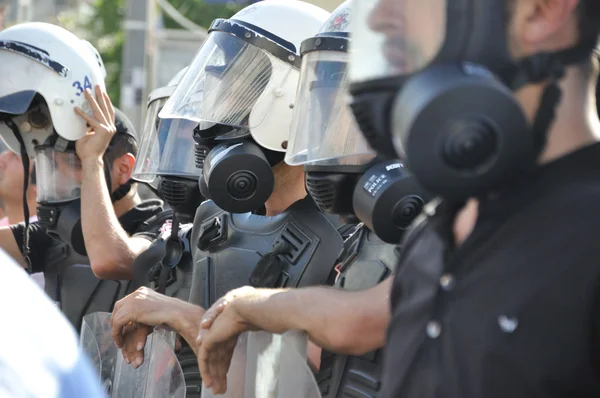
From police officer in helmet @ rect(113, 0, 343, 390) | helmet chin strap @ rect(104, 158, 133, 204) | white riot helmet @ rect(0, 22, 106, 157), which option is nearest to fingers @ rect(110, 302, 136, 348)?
police officer in helmet @ rect(113, 0, 343, 390)

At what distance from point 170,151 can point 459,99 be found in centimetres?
277

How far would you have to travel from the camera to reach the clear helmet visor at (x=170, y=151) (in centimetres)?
422

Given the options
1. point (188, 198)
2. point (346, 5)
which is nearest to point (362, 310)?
point (346, 5)

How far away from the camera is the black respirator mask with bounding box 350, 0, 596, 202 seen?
1.59 metres

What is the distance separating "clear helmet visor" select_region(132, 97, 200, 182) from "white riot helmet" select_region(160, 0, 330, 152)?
16.6 inches

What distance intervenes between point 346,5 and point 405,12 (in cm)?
143

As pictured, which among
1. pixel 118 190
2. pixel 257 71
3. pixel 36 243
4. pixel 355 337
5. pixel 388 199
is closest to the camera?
pixel 355 337

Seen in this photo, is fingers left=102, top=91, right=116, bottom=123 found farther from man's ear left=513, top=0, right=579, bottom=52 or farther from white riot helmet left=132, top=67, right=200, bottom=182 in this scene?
man's ear left=513, top=0, right=579, bottom=52

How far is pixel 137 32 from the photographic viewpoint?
37.8ft

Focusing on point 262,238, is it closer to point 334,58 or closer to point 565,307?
point 334,58

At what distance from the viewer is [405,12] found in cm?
181

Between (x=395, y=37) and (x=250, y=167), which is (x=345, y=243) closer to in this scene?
(x=250, y=167)

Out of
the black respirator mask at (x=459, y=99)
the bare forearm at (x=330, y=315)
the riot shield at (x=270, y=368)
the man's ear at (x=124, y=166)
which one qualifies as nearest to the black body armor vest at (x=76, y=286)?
the man's ear at (x=124, y=166)

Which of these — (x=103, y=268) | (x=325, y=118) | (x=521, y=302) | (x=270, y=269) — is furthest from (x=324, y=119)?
(x=103, y=268)
